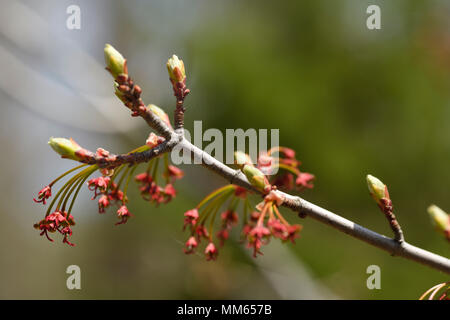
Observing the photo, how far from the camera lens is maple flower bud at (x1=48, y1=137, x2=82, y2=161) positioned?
1106 millimetres

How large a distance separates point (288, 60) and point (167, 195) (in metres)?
2.95

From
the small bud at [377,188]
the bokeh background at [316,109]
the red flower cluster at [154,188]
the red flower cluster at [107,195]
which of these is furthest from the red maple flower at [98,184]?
the bokeh background at [316,109]

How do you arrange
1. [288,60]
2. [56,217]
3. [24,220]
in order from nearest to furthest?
[56,217] < [288,60] < [24,220]

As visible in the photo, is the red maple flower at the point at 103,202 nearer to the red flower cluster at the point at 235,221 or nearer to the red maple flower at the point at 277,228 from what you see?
the red flower cluster at the point at 235,221

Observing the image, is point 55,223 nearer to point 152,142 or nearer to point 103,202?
point 103,202

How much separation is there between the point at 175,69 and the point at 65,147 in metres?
0.36

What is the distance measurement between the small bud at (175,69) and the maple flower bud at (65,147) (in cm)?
33

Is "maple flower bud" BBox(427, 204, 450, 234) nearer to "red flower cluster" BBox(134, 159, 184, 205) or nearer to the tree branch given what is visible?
the tree branch

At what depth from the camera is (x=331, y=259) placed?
3867mm

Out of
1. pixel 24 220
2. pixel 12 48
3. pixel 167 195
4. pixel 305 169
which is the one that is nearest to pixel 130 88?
pixel 167 195

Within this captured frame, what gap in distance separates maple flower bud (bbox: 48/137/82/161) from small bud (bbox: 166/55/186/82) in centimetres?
33

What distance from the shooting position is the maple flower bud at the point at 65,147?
3.63 feet
